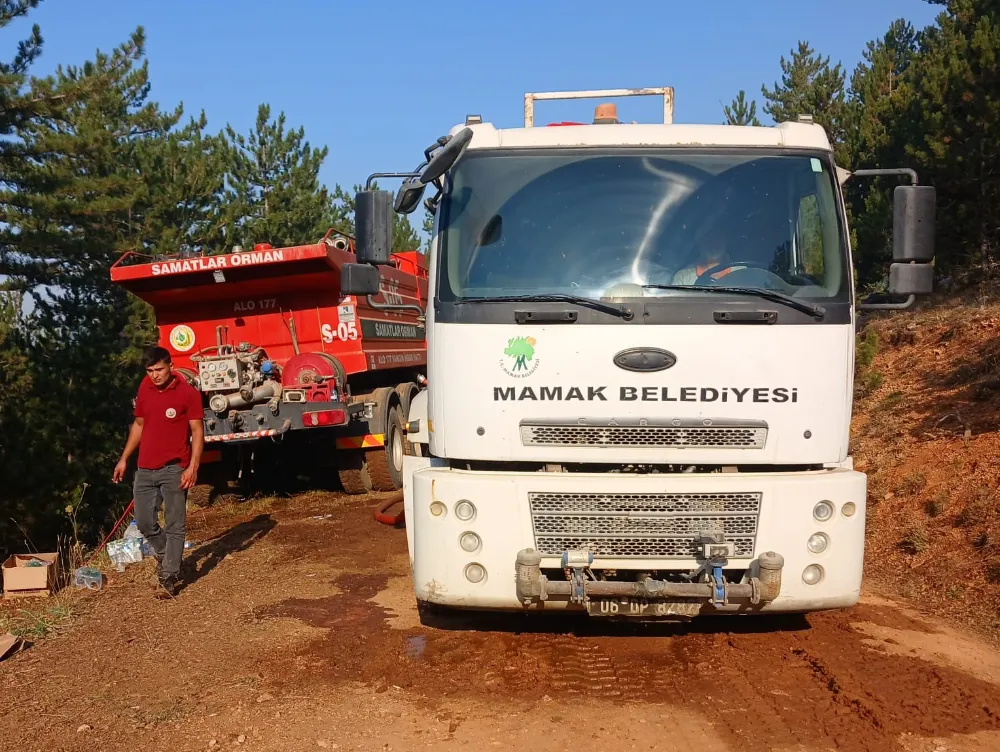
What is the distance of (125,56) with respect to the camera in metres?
22.7

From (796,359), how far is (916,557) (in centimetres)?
351

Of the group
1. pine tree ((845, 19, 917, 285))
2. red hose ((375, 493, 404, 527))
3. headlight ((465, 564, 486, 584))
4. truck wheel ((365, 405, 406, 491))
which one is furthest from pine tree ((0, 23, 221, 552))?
headlight ((465, 564, 486, 584))

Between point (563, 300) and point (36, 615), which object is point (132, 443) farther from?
point (563, 300)

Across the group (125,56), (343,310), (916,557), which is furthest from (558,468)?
(125,56)

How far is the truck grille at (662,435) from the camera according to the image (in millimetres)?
4625

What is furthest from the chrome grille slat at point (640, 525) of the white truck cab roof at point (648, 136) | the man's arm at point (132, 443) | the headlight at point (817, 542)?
the man's arm at point (132, 443)

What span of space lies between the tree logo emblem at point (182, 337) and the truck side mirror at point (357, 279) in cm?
570

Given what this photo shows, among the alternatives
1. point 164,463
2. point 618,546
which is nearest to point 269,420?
point 164,463

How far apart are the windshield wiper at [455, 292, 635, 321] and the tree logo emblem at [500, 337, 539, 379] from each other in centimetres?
20

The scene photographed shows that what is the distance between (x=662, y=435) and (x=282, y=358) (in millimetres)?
6399

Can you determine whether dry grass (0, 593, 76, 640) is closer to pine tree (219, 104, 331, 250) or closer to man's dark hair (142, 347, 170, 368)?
man's dark hair (142, 347, 170, 368)

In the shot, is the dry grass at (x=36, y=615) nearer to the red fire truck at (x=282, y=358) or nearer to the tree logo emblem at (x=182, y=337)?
the red fire truck at (x=282, y=358)

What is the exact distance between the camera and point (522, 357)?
466cm

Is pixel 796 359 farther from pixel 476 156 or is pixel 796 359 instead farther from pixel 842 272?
pixel 476 156
